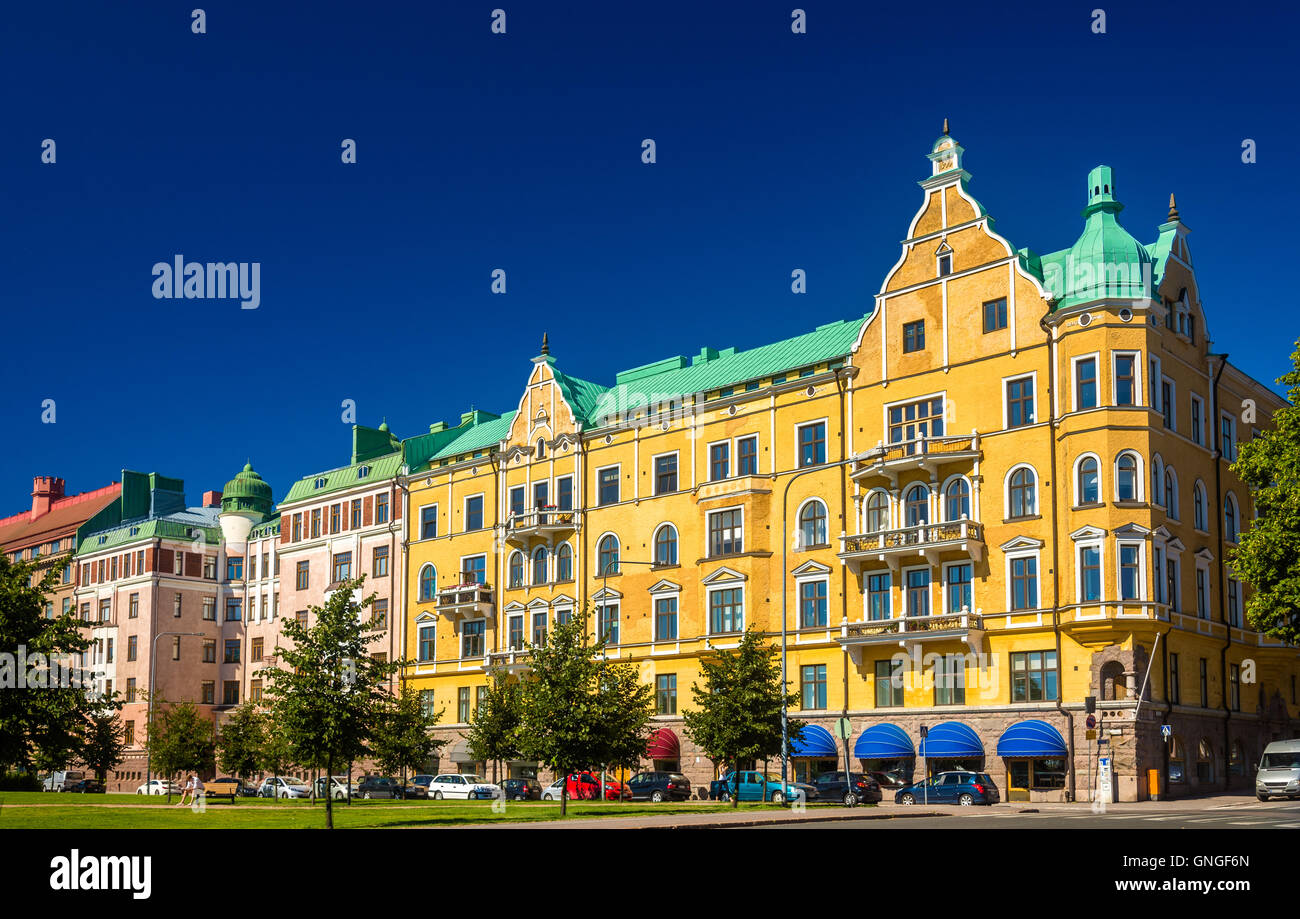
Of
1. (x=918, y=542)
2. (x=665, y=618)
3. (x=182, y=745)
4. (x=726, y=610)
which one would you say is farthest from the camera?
(x=182, y=745)

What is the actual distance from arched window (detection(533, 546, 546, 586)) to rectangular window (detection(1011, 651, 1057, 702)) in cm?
3011

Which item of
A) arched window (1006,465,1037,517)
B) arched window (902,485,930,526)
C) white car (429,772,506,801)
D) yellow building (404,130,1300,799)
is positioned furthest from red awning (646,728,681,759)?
arched window (1006,465,1037,517)

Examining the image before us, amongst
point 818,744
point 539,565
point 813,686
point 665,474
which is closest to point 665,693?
point 813,686

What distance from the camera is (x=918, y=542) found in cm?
5741

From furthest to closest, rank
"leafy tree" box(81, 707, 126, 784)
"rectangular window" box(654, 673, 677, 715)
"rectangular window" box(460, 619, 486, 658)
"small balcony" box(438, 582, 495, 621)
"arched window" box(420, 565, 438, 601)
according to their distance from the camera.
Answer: "arched window" box(420, 565, 438, 601), "rectangular window" box(460, 619, 486, 658), "small balcony" box(438, 582, 495, 621), "rectangular window" box(654, 673, 677, 715), "leafy tree" box(81, 707, 126, 784)

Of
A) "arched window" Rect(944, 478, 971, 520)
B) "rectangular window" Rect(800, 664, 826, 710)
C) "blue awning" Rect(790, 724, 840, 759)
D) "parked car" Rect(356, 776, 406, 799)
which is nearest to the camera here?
"arched window" Rect(944, 478, 971, 520)

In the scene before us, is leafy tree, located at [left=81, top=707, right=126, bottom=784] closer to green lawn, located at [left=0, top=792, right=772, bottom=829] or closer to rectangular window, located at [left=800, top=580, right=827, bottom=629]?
green lawn, located at [left=0, top=792, right=772, bottom=829]

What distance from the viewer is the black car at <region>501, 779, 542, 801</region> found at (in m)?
65.4

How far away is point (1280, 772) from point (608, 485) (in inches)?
1498

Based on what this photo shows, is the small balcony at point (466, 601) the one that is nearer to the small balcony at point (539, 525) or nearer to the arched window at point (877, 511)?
the small balcony at point (539, 525)

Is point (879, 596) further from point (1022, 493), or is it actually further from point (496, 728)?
point (496, 728)

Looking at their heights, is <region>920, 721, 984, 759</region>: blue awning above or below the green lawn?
above

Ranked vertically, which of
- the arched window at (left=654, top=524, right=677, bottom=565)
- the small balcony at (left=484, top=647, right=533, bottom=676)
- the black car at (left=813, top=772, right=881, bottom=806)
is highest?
the arched window at (left=654, top=524, right=677, bottom=565)

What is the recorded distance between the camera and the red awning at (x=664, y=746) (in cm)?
6600
